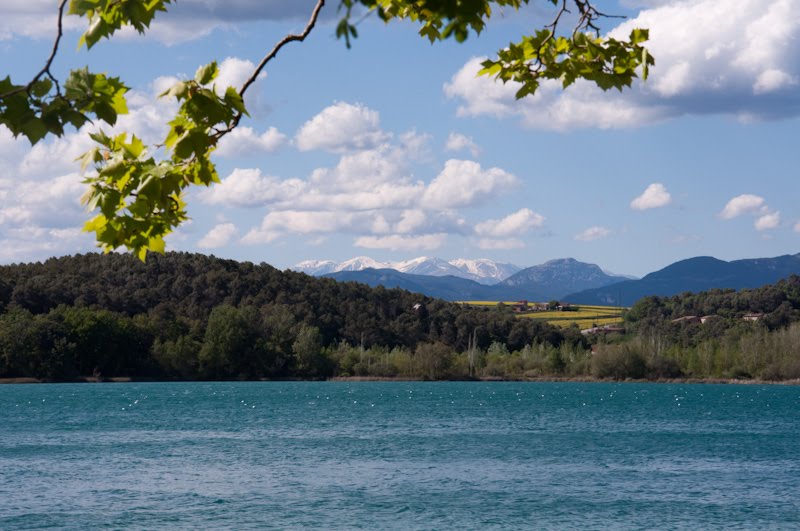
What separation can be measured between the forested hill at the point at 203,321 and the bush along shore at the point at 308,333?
231mm

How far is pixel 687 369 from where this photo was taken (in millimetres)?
139375

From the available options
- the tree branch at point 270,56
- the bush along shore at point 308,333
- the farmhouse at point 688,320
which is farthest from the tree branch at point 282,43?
the farmhouse at point 688,320

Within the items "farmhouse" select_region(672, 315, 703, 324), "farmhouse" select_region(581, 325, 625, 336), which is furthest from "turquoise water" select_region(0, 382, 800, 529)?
"farmhouse" select_region(581, 325, 625, 336)

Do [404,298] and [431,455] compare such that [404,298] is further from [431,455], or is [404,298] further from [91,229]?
[91,229]

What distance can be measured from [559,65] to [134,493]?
30961 mm

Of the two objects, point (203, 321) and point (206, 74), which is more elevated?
point (206, 74)

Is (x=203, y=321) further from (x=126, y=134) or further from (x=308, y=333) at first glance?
(x=126, y=134)

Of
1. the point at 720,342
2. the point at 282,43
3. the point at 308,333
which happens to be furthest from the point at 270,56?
the point at 720,342

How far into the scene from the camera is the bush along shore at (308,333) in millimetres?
123500

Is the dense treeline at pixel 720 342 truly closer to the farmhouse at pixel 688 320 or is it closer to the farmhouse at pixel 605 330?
the farmhouse at pixel 688 320

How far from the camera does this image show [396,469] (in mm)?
40031

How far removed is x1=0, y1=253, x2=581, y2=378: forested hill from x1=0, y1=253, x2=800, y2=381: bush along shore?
9.1 inches

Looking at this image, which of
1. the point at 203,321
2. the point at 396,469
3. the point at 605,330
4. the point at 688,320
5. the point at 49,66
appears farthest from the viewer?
the point at 605,330

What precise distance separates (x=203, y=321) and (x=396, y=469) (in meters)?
109
